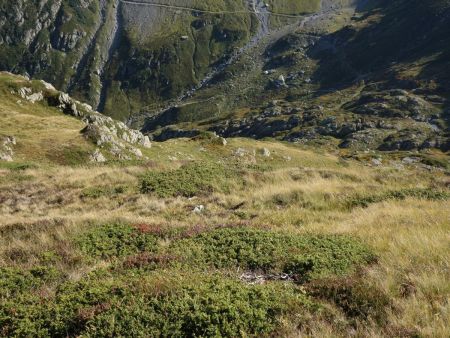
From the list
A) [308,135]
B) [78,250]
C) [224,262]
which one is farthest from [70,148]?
[308,135]

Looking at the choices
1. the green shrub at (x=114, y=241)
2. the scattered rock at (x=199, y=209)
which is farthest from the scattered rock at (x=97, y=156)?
the green shrub at (x=114, y=241)

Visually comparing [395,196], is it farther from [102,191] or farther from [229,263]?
[102,191]

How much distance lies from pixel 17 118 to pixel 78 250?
5715 cm

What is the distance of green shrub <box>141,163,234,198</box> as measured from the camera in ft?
68.0

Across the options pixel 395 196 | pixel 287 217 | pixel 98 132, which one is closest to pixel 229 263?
pixel 287 217

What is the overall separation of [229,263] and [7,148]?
42336mm

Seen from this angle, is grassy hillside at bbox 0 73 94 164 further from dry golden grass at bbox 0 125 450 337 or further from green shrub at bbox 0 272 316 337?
green shrub at bbox 0 272 316 337

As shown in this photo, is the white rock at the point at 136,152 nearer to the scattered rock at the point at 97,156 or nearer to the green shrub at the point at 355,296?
the scattered rock at the point at 97,156

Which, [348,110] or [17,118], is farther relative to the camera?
[348,110]

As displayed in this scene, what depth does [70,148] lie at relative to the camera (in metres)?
49.0

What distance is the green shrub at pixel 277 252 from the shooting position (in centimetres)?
926

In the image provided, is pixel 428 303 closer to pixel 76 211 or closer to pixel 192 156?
pixel 76 211

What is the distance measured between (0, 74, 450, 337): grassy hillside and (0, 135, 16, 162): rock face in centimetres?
2363

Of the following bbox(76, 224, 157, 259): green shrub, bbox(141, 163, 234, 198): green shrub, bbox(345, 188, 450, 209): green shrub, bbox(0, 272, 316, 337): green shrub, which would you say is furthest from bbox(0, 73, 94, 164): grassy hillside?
bbox(0, 272, 316, 337): green shrub
